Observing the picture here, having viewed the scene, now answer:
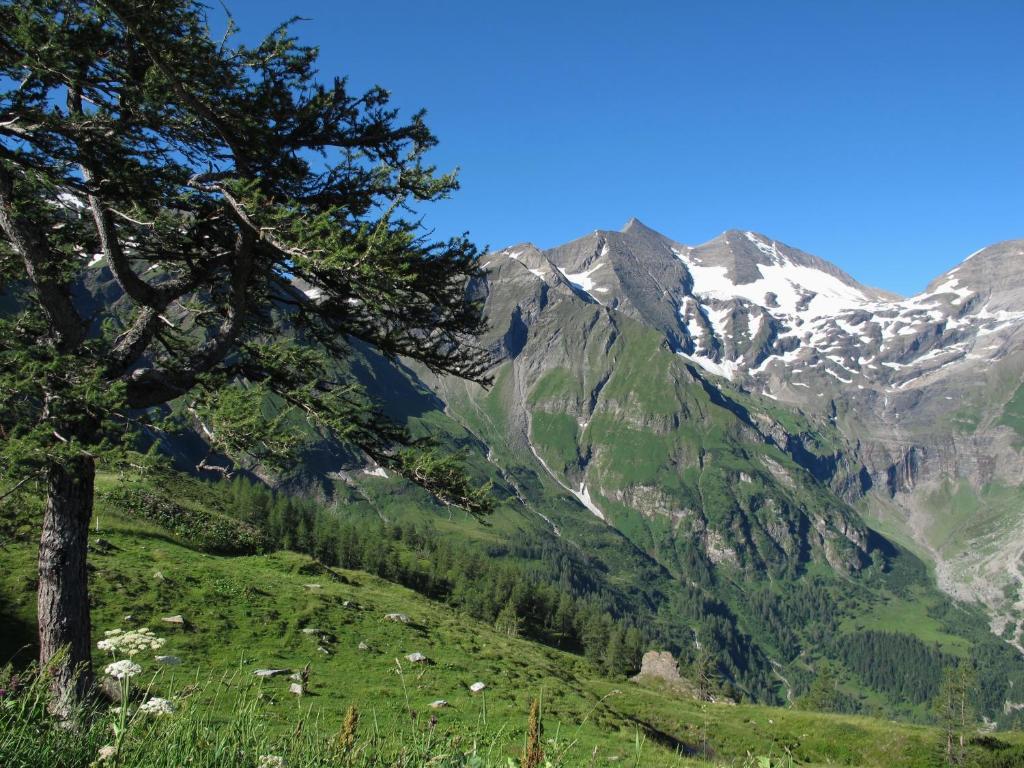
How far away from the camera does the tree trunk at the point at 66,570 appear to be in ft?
32.6

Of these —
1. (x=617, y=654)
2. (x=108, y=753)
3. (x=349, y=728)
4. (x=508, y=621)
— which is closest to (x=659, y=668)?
(x=508, y=621)

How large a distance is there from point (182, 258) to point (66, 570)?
21.3 feet

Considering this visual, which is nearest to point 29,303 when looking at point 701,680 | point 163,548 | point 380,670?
point 380,670

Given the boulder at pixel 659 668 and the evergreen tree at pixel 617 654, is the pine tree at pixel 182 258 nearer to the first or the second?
the boulder at pixel 659 668

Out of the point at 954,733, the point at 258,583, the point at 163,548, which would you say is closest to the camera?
the point at 258,583

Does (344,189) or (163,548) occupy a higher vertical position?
(344,189)

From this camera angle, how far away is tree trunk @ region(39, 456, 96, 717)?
9922 mm

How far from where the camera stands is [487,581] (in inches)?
4641

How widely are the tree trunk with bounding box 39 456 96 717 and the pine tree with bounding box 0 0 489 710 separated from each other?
0.10ft

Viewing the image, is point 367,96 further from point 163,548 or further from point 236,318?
point 163,548

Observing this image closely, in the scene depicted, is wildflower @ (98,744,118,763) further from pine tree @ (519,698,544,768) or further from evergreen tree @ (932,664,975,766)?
evergreen tree @ (932,664,975,766)

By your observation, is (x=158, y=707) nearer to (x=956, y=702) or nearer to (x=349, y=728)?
(x=349, y=728)

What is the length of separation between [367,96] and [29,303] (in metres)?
7.95

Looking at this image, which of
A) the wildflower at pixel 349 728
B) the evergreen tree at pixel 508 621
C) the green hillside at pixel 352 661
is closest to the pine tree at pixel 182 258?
the green hillside at pixel 352 661
